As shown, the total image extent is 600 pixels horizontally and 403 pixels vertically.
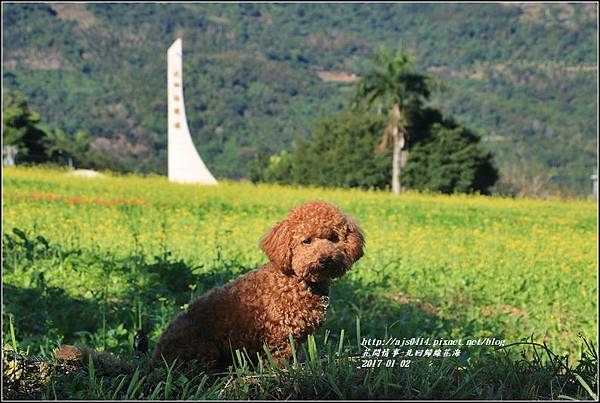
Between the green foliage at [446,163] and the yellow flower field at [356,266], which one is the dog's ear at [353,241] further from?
the green foliage at [446,163]

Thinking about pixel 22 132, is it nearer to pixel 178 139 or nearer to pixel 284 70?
pixel 178 139

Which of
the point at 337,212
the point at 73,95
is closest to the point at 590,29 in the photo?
the point at 73,95

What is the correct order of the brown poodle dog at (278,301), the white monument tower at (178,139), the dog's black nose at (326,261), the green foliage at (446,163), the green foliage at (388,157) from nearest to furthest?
the dog's black nose at (326,261)
the brown poodle dog at (278,301)
the white monument tower at (178,139)
the green foliage at (446,163)
the green foliage at (388,157)

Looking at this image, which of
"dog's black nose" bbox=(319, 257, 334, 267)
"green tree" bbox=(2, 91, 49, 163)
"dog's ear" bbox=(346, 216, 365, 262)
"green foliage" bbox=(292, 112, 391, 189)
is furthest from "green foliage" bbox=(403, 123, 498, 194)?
"dog's black nose" bbox=(319, 257, 334, 267)

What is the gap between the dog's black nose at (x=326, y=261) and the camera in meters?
3.50

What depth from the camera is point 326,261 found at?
3508mm

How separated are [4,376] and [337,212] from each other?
5.68ft

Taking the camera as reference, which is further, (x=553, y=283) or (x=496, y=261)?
(x=496, y=261)

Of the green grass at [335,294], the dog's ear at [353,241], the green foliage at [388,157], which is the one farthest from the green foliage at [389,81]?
the dog's ear at [353,241]

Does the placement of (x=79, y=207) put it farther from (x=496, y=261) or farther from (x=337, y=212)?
(x=337, y=212)

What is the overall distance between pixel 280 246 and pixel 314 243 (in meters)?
0.19

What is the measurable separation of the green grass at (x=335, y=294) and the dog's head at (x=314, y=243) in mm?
399

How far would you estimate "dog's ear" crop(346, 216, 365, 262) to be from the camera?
364cm

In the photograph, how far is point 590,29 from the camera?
446ft
